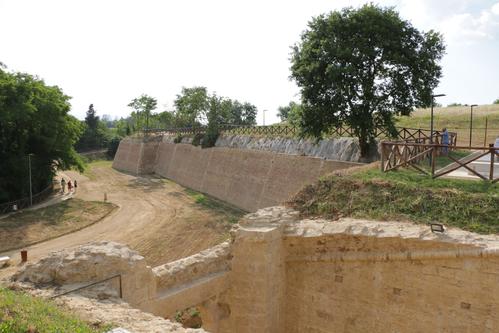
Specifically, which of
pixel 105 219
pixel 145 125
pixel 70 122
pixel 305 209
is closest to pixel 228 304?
pixel 305 209

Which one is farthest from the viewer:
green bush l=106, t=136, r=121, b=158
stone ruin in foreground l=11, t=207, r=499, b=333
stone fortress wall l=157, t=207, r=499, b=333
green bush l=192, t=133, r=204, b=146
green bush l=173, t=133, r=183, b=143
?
green bush l=106, t=136, r=121, b=158

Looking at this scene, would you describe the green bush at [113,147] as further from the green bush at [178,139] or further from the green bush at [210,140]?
the green bush at [210,140]

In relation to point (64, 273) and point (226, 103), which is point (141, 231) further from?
point (226, 103)

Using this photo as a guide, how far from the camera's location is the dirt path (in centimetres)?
2061

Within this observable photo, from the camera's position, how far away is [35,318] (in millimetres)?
5512

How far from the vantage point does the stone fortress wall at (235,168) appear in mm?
24016

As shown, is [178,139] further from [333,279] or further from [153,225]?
[333,279]

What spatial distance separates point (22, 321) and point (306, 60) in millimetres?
17390

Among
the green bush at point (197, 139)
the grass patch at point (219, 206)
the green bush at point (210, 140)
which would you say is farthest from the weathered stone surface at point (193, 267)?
the green bush at point (197, 139)

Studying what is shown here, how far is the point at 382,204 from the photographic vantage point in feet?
34.4

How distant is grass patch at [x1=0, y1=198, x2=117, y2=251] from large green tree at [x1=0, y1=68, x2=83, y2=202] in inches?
109

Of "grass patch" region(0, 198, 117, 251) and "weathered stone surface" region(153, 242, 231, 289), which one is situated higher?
"weathered stone surface" region(153, 242, 231, 289)

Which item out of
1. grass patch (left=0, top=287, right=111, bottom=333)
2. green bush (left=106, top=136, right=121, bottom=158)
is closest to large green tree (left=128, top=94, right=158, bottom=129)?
green bush (left=106, top=136, right=121, bottom=158)

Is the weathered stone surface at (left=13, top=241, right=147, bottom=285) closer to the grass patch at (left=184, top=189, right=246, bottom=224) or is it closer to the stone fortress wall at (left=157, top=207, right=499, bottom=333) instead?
the stone fortress wall at (left=157, top=207, right=499, bottom=333)
